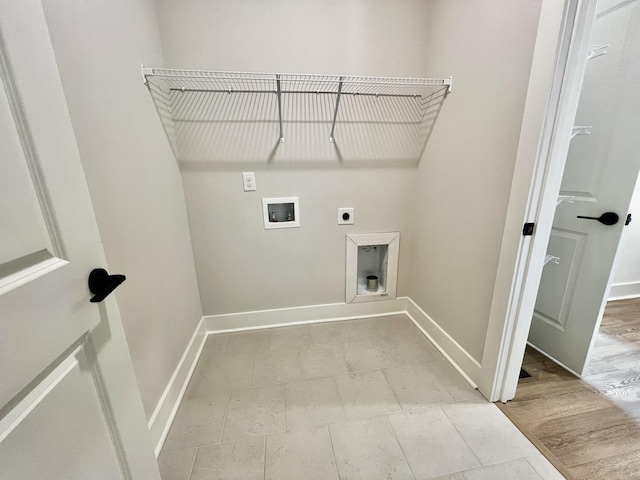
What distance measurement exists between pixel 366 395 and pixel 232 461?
733mm

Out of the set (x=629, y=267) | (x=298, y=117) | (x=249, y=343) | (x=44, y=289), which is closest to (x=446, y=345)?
(x=249, y=343)

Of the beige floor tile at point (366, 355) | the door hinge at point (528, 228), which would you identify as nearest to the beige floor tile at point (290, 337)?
the beige floor tile at point (366, 355)

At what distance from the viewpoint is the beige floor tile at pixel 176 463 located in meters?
1.09

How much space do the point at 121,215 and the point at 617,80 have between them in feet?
7.88

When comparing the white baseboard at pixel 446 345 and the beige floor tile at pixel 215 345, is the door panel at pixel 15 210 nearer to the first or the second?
the beige floor tile at pixel 215 345

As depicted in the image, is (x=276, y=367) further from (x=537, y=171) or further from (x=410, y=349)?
(x=537, y=171)

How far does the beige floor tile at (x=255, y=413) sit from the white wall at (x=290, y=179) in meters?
0.70

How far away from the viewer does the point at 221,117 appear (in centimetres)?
168

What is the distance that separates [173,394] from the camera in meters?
1.38

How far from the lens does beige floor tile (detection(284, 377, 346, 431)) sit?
1320 mm

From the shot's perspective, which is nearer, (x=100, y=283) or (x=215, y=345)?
(x=100, y=283)

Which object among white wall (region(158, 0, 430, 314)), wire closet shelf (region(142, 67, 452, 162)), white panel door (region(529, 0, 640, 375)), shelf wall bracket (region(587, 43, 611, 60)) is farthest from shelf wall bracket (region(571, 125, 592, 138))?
white wall (region(158, 0, 430, 314))

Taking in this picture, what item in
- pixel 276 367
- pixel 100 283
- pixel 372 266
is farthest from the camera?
pixel 372 266

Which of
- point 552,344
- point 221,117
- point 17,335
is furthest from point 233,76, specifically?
point 552,344
